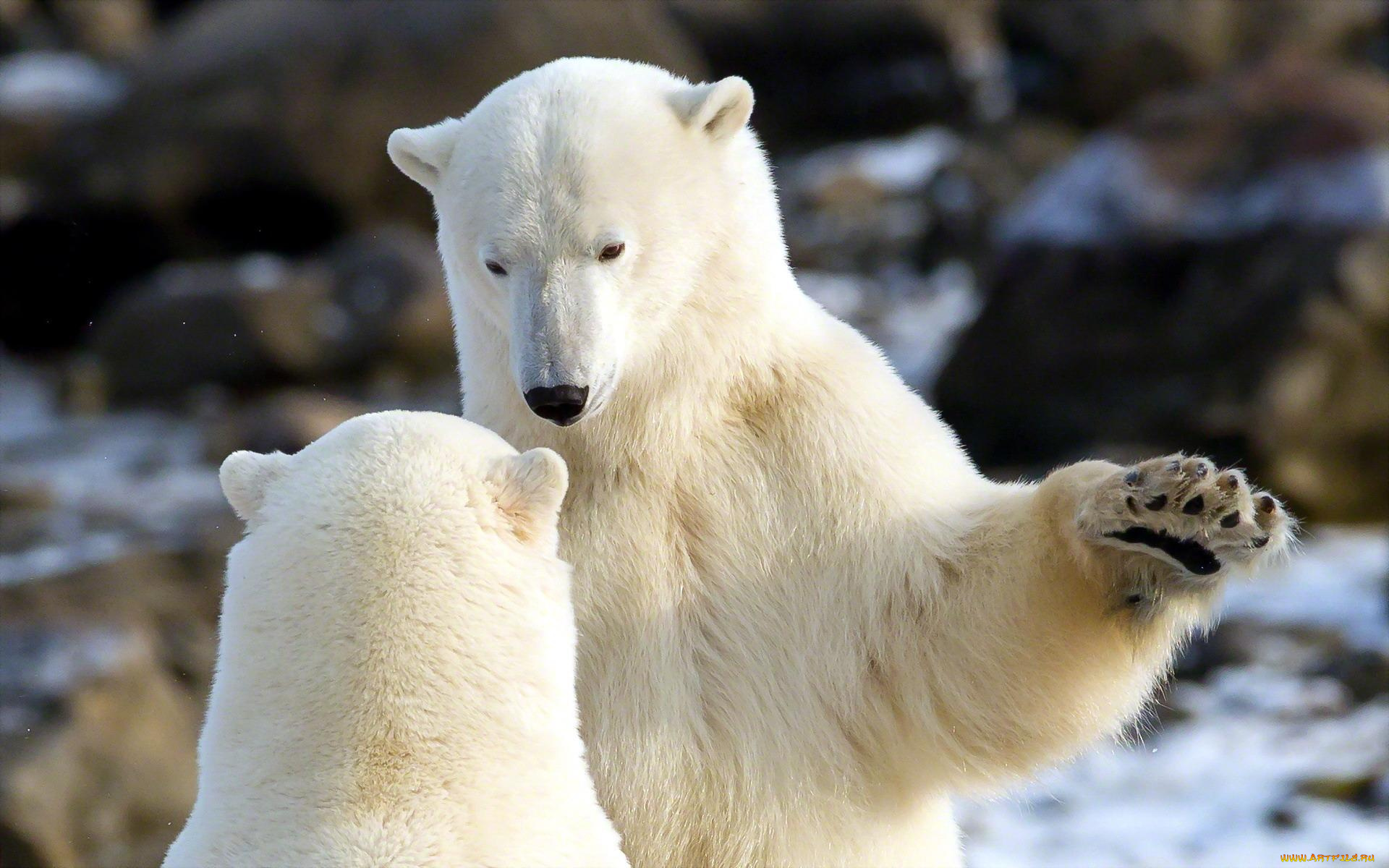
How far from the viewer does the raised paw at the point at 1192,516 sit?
2.79 metres

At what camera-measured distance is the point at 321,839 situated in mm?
2287

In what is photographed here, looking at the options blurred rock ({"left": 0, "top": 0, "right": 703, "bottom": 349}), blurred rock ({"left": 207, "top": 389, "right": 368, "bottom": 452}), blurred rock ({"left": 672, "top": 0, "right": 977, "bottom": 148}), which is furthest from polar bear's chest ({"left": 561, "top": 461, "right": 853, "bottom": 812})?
blurred rock ({"left": 672, "top": 0, "right": 977, "bottom": 148})

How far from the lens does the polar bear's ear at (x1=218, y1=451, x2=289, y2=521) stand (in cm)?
256

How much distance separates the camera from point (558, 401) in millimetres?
2795

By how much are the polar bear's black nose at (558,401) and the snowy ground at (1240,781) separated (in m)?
2.95

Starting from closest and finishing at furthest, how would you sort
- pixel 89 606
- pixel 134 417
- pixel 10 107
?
pixel 89 606 → pixel 134 417 → pixel 10 107

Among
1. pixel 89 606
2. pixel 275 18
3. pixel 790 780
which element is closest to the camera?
pixel 790 780

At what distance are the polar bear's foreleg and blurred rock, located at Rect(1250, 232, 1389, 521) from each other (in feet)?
20.2

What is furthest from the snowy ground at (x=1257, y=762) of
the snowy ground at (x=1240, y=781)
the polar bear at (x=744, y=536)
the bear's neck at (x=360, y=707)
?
the bear's neck at (x=360, y=707)

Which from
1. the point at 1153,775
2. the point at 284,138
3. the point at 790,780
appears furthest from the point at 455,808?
the point at 284,138

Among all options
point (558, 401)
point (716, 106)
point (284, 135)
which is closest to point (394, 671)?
point (558, 401)

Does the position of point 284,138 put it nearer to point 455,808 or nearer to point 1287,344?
point 1287,344

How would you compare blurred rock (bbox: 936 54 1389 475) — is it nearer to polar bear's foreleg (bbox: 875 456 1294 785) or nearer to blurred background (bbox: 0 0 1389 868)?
blurred background (bbox: 0 0 1389 868)

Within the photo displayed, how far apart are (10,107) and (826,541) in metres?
19.2
